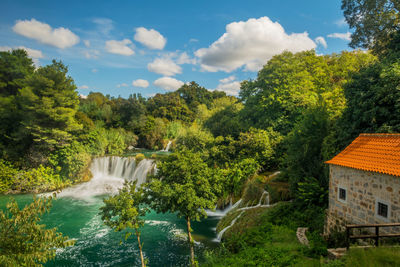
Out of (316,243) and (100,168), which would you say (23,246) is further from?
(100,168)

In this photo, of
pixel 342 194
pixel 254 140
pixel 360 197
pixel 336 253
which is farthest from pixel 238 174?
pixel 336 253

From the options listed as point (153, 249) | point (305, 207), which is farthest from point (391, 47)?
point (153, 249)

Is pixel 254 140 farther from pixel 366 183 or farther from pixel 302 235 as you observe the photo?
pixel 366 183

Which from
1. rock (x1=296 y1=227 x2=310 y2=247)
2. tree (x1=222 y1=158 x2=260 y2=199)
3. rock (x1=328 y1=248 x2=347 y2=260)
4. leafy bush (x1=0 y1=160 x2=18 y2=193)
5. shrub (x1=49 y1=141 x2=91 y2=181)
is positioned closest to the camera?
rock (x1=328 y1=248 x2=347 y2=260)

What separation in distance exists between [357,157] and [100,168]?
26.5m

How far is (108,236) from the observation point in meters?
14.5

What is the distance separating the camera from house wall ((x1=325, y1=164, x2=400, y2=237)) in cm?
730

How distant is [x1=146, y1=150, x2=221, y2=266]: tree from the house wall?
5.34m

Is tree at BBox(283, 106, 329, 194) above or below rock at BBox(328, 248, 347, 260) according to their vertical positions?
above

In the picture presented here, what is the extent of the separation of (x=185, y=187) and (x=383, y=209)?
7.59 meters

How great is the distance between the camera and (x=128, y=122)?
43000 mm

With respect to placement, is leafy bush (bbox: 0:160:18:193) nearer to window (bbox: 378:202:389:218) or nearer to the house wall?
the house wall

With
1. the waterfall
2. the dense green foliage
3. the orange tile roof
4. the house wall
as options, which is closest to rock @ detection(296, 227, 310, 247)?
the dense green foliage

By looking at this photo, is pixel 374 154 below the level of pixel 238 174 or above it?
Answer: above
